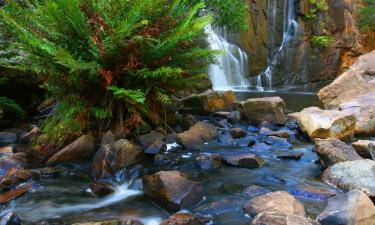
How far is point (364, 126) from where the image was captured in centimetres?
643

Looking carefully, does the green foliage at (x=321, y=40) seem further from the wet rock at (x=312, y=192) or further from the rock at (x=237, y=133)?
the wet rock at (x=312, y=192)

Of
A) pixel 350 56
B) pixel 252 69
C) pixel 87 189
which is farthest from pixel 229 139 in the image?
pixel 350 56

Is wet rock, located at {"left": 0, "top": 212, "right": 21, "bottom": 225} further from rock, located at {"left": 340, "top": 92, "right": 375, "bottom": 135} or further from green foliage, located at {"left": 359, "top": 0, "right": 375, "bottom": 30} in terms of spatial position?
green foliage, located at {"left": 359, "top": 0, "right": 375, "bottom": 30}

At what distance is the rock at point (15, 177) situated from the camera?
3955 millimetres

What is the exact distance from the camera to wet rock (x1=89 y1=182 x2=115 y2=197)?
3.86 m

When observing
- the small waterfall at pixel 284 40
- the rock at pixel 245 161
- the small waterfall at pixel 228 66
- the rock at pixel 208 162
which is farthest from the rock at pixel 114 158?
the small waterfall at pixel 284 40

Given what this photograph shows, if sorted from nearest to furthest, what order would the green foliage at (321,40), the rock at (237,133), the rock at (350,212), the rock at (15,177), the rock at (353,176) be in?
the rock at (350,212) → the rock at (353,176) → the rock at (15,177) → the rock at (237,133) → the green foliage at (321,40)

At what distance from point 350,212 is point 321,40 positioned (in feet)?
53.1

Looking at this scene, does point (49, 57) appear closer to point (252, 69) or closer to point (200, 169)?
point (200, 169)

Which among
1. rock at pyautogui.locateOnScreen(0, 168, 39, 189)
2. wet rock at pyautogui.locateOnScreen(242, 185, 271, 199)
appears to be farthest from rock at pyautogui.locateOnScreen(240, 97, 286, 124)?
rock at pyautogui.locateOnScreen(0, 168, 39, 189)

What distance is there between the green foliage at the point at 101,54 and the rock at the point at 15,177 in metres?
0.79

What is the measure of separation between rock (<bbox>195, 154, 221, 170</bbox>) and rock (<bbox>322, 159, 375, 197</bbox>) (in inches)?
46.3

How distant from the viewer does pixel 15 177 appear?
4.05 meters

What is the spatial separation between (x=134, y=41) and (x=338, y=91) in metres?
5.48
